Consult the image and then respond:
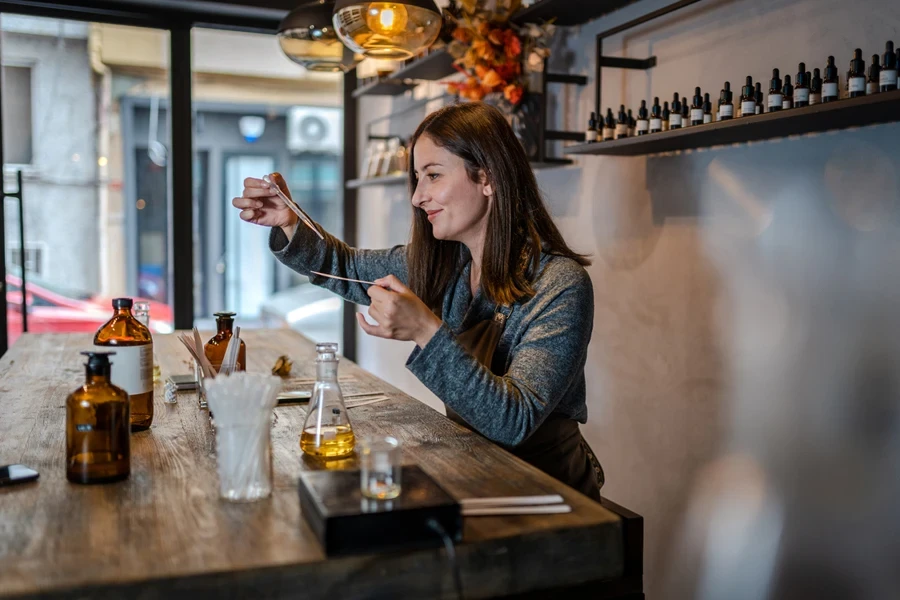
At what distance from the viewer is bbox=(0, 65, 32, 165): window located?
4.17 meters

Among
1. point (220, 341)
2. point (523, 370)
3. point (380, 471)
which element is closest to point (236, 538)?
point (380, 471)

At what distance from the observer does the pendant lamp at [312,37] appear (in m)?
2.51

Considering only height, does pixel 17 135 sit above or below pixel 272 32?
below

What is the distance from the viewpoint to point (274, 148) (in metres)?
5.77

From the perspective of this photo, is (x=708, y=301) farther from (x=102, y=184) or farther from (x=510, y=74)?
(x=102, y=184)

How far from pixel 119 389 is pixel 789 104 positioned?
153cm

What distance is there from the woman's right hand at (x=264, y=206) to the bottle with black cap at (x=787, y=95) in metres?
1.18

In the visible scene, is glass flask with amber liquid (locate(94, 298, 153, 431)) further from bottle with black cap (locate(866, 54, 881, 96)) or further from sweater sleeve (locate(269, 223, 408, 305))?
bottle with black cap (locate(866, 54, 881, 96))

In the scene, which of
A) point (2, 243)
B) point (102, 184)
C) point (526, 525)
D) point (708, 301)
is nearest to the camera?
point (526, 525)

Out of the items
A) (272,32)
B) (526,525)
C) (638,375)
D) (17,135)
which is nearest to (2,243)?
(17,135)

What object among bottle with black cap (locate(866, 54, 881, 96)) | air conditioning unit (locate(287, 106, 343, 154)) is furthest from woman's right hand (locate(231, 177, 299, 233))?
air conditioning unit (locate(287, 106, 343, 154))

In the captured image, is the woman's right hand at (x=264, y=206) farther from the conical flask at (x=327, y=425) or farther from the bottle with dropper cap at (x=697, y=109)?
the bottle with dropper cap at (x=697, y=109)

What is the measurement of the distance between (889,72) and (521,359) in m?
0.90

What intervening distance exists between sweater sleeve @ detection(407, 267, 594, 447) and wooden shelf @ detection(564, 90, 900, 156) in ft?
1.93
